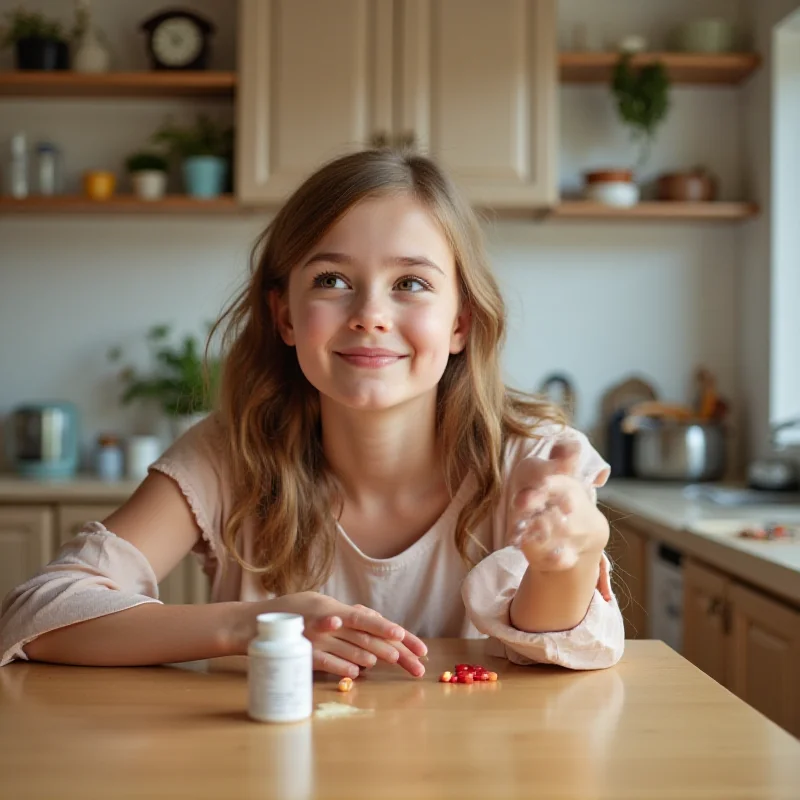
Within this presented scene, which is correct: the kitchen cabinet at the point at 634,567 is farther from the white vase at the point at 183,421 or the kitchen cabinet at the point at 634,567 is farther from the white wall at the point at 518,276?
the white vase at the point at 183,421

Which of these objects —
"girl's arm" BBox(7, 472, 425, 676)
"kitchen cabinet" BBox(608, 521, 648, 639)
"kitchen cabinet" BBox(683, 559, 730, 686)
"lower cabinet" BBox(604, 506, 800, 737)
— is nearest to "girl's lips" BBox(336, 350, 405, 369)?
"girl's arm" BBox(7, 472, 425, 676)

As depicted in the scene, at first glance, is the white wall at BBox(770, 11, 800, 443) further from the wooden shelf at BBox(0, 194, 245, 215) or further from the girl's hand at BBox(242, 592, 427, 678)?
the girl's hand at BBox(242, 592, 427, 678)

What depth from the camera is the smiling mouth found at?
145 centimetres

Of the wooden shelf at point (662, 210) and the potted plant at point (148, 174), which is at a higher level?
the potted plant at point (148, 174)

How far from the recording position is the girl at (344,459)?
1.29m

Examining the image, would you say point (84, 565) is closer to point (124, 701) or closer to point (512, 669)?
point (124, 701)

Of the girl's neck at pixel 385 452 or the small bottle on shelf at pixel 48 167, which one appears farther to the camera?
the small bottle on shelf at pixel 48 167

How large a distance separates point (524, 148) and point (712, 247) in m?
0.81

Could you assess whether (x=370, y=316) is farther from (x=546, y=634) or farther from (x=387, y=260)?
(x=546, y=634)

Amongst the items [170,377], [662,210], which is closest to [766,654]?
[662,210]

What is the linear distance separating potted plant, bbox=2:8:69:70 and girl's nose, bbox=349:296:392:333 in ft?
8.07

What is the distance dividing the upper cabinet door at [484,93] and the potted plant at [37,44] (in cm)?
110

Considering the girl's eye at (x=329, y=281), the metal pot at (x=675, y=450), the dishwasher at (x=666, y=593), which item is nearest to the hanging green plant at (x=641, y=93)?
the metal pot at (x=675, y=450)

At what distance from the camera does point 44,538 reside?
3199 mm
